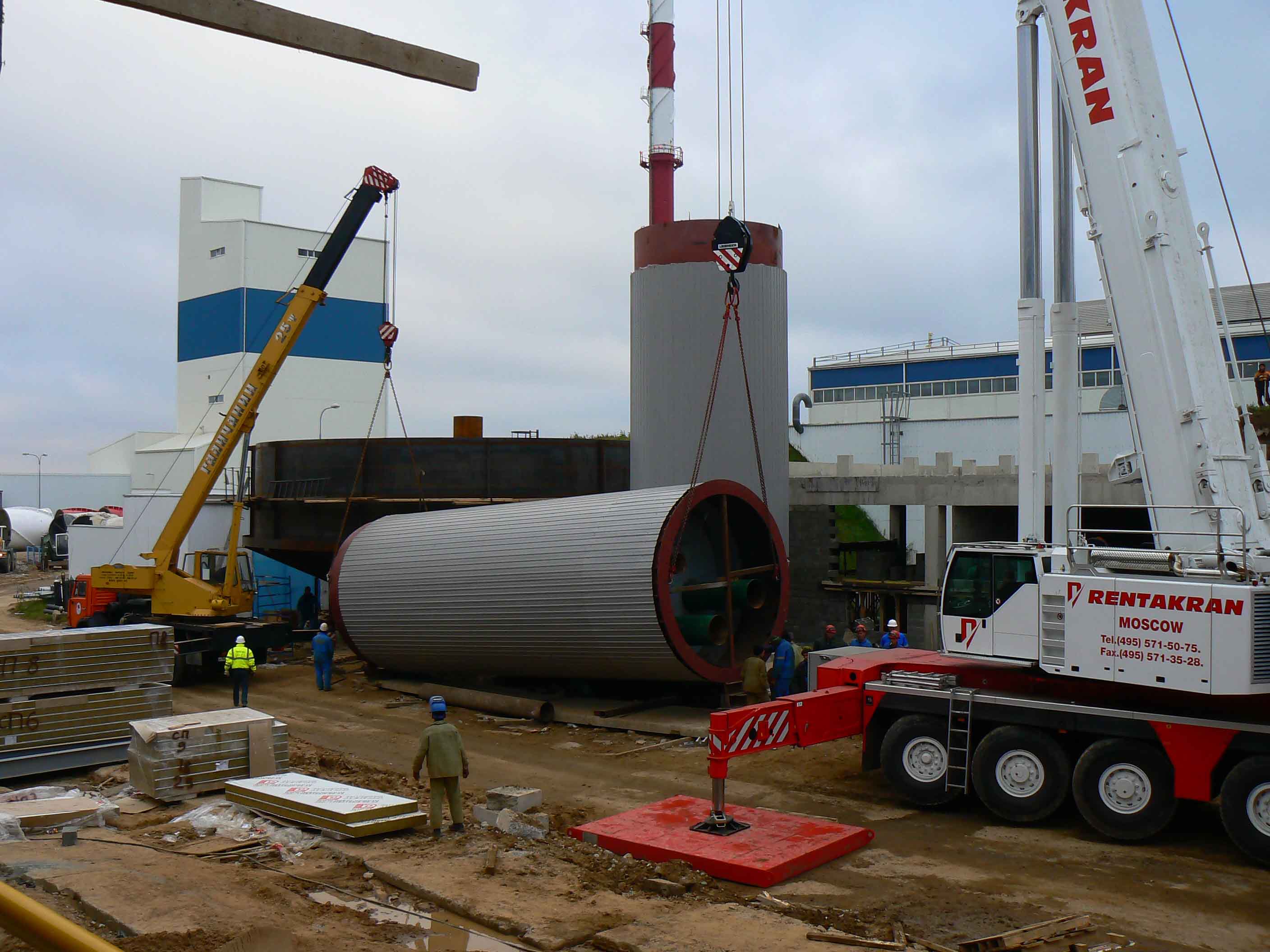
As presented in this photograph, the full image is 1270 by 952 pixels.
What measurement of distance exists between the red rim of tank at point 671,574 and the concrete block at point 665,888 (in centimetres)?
686

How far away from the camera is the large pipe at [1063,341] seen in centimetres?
1261

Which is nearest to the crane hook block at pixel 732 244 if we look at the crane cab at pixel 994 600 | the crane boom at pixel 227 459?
the crane cab at pixel 994 600

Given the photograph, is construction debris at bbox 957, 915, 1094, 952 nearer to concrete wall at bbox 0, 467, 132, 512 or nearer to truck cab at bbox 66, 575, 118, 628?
truck cab at bbox 66, 575, 118, 628

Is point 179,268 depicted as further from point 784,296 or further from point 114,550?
point 784,296

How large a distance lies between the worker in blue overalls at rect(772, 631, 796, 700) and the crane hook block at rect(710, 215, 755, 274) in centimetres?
573

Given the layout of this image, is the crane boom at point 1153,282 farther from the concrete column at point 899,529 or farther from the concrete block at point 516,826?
the concrete column at point 899,529

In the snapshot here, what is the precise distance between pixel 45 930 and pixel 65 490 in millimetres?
71222

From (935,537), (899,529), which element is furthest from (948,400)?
(935,537)

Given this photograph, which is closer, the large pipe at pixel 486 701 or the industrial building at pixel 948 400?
the large pipe at pixel 486 701

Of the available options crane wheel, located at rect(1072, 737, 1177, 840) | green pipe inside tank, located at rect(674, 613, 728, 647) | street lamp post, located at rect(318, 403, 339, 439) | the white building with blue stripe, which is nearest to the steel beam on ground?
crane wheel, located at rect(1072, 737, 1177, 840)

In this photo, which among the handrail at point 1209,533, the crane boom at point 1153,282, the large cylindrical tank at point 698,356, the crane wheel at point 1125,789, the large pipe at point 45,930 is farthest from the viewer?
the large cylindrical tank at point 698,356

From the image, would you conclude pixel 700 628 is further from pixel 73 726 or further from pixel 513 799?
pixel 73 726

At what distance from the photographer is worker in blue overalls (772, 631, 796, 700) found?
16.4 meters

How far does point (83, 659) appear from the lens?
44.9 ft
